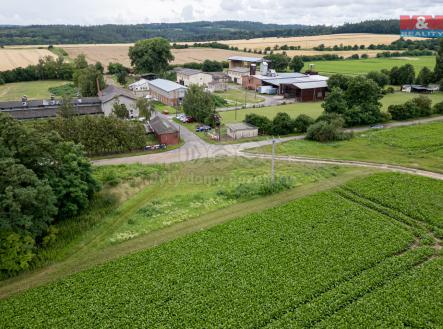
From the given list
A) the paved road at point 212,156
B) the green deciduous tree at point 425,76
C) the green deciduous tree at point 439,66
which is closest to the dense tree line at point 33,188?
the paved road at point 212,156

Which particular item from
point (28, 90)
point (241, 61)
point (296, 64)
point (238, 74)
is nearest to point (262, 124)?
point (238, 74)

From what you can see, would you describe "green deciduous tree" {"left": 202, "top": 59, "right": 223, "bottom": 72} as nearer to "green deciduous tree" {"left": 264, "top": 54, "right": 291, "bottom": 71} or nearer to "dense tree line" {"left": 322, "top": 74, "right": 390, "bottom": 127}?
"green deciduous tree" {"left": 264, "top": 54, "right": 291, "bottom": 71}

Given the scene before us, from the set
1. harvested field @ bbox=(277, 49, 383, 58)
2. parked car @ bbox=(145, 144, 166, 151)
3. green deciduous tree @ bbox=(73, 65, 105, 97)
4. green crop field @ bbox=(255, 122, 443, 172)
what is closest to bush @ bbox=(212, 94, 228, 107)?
green deciduous tree @ bbox=(73, 65, 105, 97)

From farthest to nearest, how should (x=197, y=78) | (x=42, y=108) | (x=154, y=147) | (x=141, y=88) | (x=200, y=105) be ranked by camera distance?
(x=197, y=78), (x=141, y=88), (x=200, y=105), (x=42, y=108), (x=154, y=147)

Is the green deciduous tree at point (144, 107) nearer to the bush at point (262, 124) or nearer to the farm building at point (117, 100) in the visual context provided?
the farm building at point (117, 100)

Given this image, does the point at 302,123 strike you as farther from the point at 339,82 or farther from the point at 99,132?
the point at 99,132
